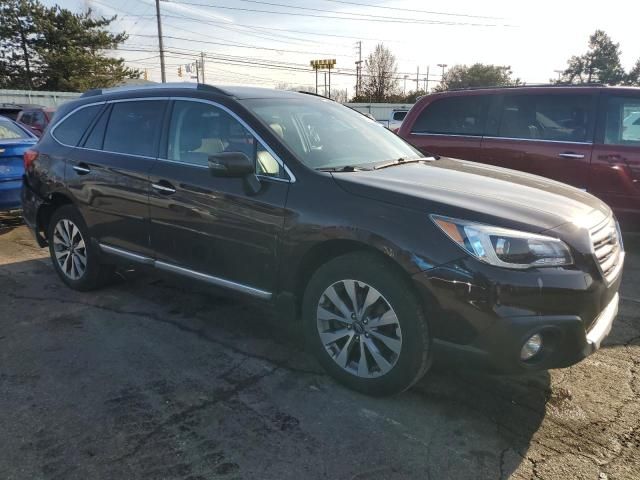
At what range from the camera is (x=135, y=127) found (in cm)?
422

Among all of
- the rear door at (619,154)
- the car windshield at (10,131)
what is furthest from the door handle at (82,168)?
the rear door at (619,154)

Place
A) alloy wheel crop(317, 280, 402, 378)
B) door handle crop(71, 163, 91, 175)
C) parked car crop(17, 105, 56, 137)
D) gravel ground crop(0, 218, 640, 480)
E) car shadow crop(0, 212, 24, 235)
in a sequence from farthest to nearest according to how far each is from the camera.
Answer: parked car crop(17, 105, 56, 137)
car shadow crop(0, 212, 24, 235)
door handle crop(71, 163, 91, 175)
alloy wheel crop(317, 280, 402, 378)
gravel ground crop(0, 218, 640, 480)

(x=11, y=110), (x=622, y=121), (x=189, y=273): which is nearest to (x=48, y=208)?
(x=189, y=273)

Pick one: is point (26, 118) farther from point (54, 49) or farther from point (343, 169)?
point (54, 49)

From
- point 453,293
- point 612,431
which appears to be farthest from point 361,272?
point 612,431

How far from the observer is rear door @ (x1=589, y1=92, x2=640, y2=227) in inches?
221

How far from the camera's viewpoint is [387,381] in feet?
9.54

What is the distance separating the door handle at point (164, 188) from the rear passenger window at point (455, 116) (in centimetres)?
419

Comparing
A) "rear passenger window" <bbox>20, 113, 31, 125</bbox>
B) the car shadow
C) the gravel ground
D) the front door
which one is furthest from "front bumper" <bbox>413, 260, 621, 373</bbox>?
"rear passenger window" <bbox>20, 113, 31, 125</bbox>

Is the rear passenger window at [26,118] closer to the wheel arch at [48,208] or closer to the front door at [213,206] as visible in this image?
the wheel arch at [48,208]

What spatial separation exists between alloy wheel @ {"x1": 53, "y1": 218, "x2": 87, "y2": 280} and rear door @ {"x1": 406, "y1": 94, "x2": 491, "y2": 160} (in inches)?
157

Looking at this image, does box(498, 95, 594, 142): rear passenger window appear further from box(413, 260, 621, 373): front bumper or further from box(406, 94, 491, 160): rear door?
box(413, 260, 621, 373): front bumper

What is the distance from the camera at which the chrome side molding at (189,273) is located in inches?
135

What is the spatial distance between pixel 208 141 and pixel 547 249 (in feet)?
7.74
